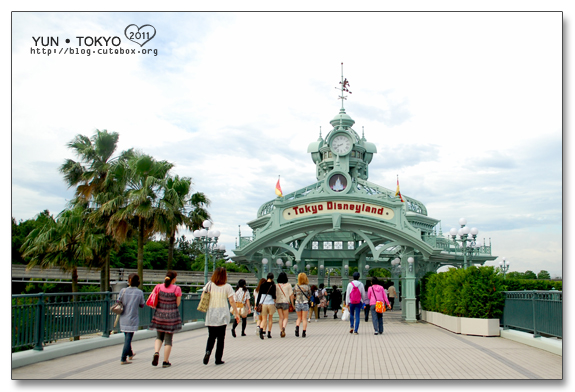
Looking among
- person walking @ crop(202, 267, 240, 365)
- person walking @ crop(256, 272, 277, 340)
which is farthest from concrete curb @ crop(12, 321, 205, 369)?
person walking @ crop(256, 272, 277, 340)

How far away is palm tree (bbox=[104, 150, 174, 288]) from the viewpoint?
2162cm

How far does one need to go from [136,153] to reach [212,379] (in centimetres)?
1818

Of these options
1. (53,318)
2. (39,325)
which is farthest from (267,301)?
(39,325)

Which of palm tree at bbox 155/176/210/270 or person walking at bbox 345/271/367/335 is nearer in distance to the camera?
person walking at bbox 345/271/367/335

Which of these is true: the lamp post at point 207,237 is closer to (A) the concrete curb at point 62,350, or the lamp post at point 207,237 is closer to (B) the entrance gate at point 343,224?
(B) the entrance gate at point 343,224

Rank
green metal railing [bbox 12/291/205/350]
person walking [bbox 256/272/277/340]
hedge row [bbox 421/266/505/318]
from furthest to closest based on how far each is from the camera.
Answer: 1. person walking [bbox 256/272/277/340]
2. hedge row [bbox 421/266/505/318]
3. green metal railing [bbox 12/291/205/350]

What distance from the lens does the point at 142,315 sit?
14234mm

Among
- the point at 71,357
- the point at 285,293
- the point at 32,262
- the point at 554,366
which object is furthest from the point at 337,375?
the point at 32,262

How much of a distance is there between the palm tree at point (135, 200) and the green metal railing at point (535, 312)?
45.4 feet

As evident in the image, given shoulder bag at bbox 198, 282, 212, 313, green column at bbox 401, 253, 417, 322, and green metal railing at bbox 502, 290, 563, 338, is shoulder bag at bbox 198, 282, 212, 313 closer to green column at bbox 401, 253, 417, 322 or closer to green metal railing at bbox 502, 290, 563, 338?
green metal railing at bbox 502, 290, 563, 338

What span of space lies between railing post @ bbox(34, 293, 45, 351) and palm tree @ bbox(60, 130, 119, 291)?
14.1 metres

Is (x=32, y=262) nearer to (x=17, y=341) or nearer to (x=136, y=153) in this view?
(x=136, y=153)

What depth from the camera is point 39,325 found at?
9.80 meters

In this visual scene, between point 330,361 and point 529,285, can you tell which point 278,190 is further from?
point 330,361
